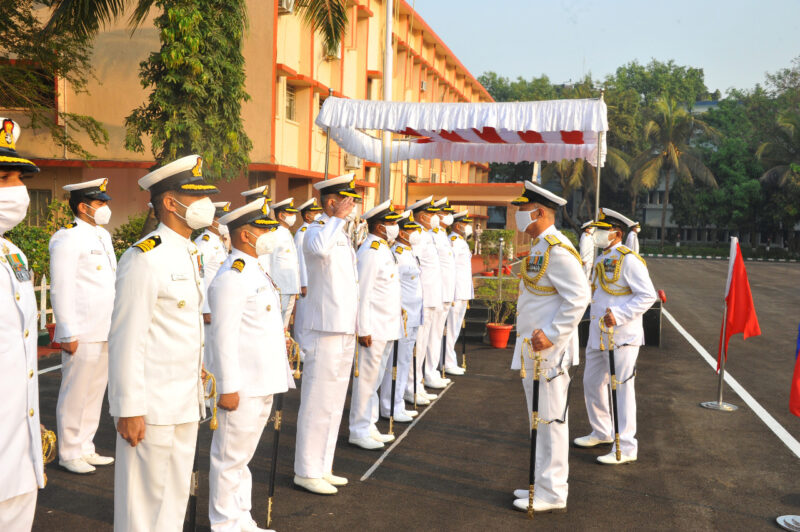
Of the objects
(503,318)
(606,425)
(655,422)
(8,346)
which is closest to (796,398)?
(606,425)

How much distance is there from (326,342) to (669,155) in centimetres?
5221

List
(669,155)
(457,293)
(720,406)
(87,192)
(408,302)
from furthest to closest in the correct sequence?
1. (669,155)
2. (457,293)
3. (720,406)
4. (408,302)
5. (87,192)

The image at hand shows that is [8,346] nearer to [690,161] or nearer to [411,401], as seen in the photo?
[411,401]

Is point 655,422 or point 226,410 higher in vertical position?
point 226,410

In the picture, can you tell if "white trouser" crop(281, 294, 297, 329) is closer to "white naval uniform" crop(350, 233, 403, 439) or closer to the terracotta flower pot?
the terracotta flower pot

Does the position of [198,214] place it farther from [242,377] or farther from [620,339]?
[620,339]

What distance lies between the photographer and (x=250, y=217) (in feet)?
14.9

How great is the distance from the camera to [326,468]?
226 inches

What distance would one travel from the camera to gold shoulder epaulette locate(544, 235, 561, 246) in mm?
5352

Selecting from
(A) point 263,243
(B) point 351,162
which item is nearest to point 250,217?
(A) point 263,243

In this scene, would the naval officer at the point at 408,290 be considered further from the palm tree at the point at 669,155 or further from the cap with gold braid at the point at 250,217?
the palm tree at the point at 669,155

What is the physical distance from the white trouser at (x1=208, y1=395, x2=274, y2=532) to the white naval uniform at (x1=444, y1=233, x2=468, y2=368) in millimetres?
6027

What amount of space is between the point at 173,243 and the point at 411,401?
5417 millimetres

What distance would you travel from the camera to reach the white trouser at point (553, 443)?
5.37m
